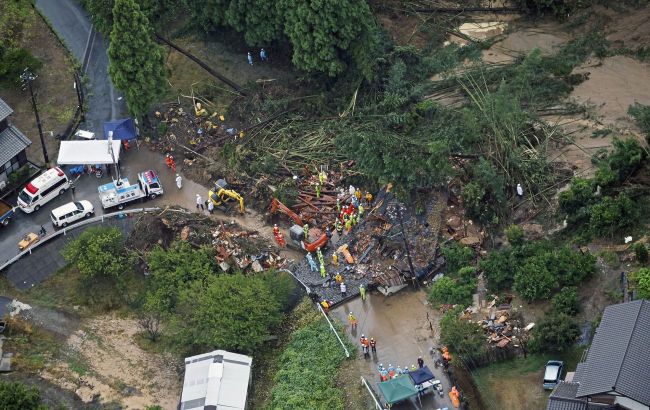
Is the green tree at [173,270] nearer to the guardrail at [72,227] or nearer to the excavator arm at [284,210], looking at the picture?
the guardrail at [72,227]

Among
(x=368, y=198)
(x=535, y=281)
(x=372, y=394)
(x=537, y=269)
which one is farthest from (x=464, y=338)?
(x=368, y=198)

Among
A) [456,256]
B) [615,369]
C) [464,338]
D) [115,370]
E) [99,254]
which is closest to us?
[615,369]

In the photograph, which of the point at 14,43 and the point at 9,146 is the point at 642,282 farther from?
the point at 14,43

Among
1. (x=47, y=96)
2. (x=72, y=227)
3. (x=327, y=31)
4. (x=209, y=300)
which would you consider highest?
(x=327, y=31)

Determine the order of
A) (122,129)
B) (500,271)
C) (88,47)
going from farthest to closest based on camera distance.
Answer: (88,47)
(122,129)
(500,271)

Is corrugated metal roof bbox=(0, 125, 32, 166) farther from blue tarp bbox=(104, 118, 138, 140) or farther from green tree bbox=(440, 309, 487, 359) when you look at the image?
green tree bbox=(440, 309, 487, 359)

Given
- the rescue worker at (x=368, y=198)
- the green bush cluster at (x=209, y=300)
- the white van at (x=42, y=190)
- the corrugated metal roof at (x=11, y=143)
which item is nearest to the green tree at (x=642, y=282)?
the rescue worker at (x=368, y=198)
